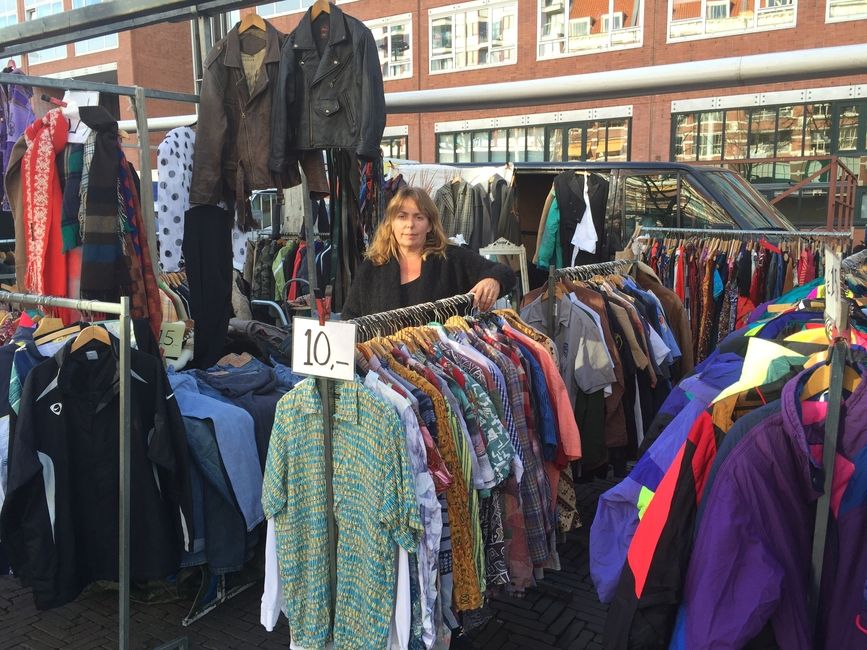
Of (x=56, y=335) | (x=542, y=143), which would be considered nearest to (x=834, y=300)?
(x=56, y=335)

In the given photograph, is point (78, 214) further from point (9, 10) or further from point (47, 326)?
point (9, 10)

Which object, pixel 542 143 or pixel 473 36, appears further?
pixel 473 36

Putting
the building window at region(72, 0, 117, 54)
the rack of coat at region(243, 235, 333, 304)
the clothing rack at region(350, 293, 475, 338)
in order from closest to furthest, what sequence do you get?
the clothing rack at region(350, 293, 475, 338), the rack of coat at region(243, 235, 333, 304), the building window at region(72, 0, 117, 54)

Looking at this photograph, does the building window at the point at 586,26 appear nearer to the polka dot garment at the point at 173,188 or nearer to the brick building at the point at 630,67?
the brick building at the point at 630,67

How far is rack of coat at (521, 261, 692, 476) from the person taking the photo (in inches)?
151

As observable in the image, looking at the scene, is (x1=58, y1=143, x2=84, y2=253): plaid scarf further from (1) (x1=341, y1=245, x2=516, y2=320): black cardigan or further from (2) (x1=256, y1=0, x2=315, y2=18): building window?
(2) (x1=256, y1=0, x2=315, y2=18): building window

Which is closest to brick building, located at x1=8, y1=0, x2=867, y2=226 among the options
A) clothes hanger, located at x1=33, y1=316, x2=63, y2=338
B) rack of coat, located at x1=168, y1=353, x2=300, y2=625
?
rack of coat, located at x1=168, y1=353, x2=300, y2=625

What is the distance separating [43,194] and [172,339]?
102 cm

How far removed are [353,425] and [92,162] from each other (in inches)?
90.0

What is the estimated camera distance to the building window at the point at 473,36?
2300 centimetres

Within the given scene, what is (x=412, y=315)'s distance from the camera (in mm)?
3166

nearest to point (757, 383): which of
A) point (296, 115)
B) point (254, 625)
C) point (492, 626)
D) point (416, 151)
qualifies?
point (492, 626)

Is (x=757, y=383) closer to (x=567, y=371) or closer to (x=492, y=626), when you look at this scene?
(x=567, y=371)

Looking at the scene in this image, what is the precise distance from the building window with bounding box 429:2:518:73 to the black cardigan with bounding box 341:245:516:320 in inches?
828
